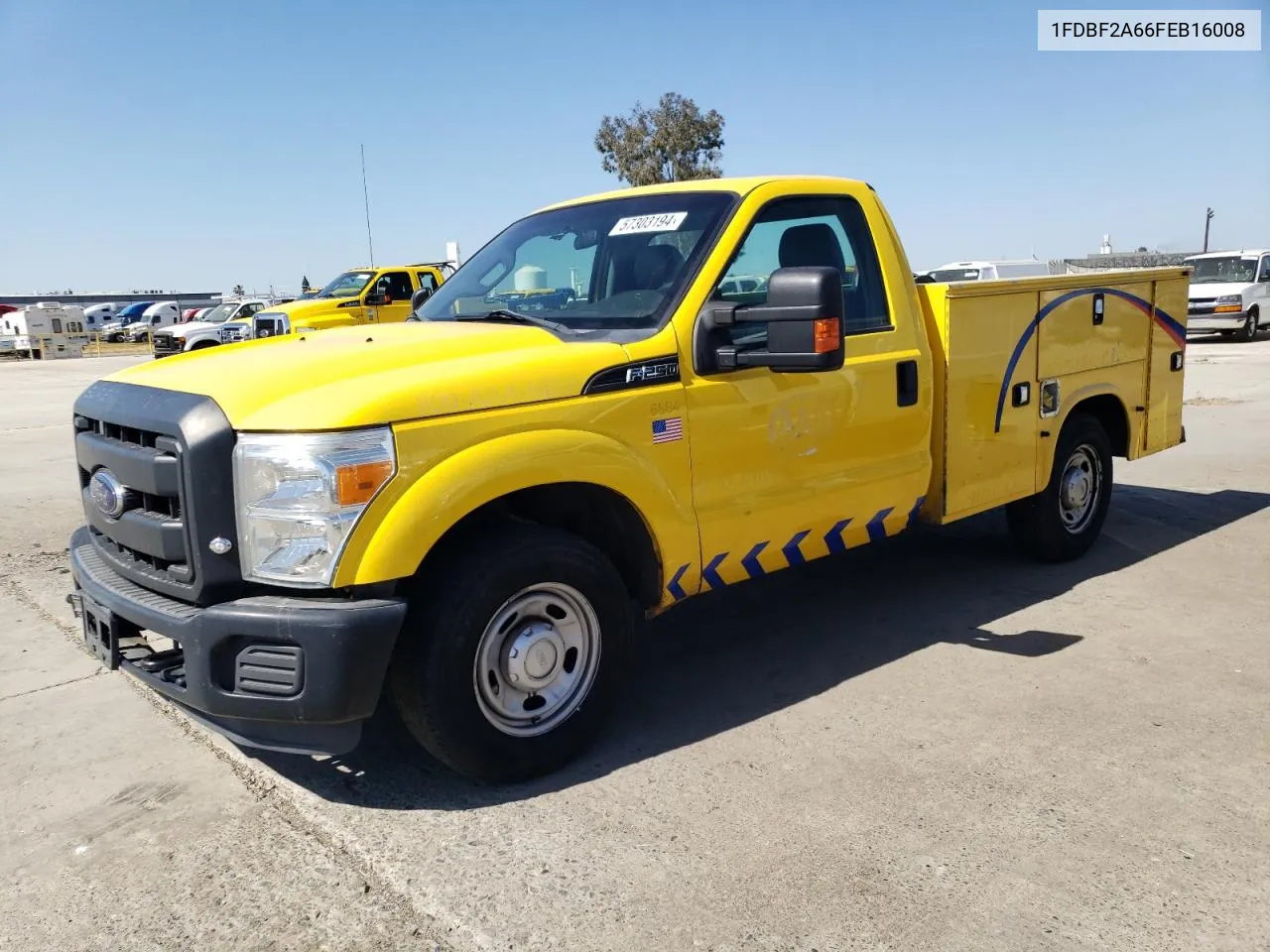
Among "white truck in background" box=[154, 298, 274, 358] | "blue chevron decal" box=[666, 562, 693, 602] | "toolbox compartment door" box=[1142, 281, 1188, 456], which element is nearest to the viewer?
"blue chevron decal" box=[666, 562, 693, 602]

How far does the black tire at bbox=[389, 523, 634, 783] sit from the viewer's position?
3.23 m

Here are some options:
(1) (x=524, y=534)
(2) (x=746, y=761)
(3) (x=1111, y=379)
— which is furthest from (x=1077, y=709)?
(3) (x=1111, y=379)

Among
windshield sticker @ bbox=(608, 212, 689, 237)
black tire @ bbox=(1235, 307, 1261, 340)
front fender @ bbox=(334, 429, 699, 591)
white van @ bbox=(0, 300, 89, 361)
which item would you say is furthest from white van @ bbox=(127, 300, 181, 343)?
front fender @ bbox=(334, 429, 699, 591)

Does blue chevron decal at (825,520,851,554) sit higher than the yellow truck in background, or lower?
lower

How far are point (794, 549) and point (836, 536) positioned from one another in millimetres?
266

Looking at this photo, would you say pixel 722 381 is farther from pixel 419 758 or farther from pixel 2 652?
pixel 2 652

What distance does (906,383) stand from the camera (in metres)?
4.58

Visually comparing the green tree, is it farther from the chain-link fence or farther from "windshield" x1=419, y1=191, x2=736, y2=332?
"windshield" x1=419, y1=191, x2=736, y2=332

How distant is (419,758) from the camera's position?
147 inches

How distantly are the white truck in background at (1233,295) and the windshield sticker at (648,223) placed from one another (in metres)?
21.6

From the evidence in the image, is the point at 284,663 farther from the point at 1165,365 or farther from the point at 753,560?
the point at 1165,365

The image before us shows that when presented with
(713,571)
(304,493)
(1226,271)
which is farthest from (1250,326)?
(304,493)

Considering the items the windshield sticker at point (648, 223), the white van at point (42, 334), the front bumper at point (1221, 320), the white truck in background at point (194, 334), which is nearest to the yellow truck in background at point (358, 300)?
the white truck in background at point (194, 334)

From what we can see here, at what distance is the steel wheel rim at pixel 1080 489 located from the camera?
5.88 meters
